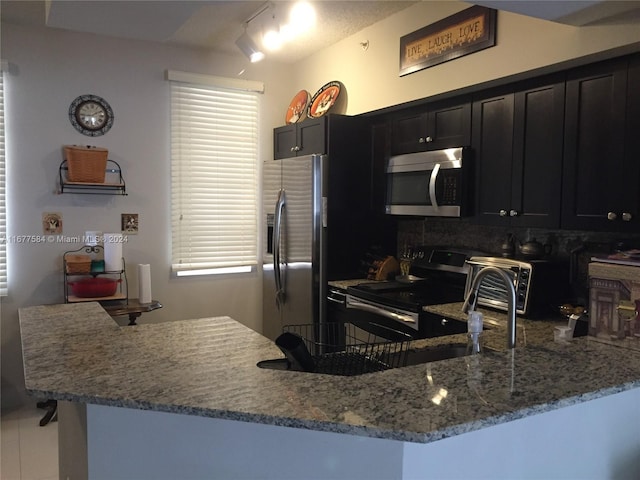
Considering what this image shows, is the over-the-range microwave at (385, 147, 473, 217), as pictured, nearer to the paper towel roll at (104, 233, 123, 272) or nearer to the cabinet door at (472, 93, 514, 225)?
the cabinet door at (472, 93, 514, 225)

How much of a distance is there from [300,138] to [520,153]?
1.83 metres

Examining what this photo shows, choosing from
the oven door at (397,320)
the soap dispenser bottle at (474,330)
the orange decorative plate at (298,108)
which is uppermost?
the orange decorative plate at (298,108)

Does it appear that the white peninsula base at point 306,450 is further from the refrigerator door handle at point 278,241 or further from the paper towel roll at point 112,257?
the refrigerator door handle at point 278,241

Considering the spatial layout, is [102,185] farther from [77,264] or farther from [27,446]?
[27,446]

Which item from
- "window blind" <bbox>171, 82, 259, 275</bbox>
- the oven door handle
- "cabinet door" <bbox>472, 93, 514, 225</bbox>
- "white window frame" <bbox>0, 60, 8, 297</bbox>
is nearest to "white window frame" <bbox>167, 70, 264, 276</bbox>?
"window blind" <bbox>171, 82, 259, 275</bbox>

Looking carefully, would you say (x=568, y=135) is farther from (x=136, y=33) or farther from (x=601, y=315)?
(x=136, y=33)

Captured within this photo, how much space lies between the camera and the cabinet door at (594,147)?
90.8 inches

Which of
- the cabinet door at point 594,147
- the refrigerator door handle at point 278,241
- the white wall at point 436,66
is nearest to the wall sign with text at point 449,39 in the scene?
the white wall at point 436,66

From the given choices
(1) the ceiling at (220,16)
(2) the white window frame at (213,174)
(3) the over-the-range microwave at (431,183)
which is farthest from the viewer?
(2) the white window frame at (213,174)

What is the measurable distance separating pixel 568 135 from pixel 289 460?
2037 millimetres

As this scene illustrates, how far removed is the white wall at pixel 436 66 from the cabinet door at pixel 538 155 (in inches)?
7.4

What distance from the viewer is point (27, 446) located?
3.22 m

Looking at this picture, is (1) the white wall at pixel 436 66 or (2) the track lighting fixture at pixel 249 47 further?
(2) the track lighting fixture at pixel 249 47

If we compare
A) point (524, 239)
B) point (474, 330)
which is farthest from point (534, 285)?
point (474, 330)
